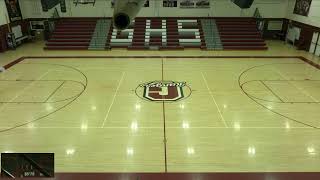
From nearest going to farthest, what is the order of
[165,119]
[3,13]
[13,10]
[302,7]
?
[165,119] → [3,13] → [302,7] → [13,10]

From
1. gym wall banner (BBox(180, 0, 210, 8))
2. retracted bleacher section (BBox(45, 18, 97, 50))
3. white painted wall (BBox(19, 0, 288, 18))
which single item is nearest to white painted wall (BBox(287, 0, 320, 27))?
white painted wall (BBox(19, 0, 288, 18))

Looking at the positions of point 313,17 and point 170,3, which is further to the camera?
point 170,3

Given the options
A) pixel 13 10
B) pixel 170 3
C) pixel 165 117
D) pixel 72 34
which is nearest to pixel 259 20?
pixel 170 3

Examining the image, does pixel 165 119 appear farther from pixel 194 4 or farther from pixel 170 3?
pixel 194 4

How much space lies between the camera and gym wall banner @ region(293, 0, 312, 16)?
17438 millimetres

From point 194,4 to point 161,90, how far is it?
11906 mm

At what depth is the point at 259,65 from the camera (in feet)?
47.5

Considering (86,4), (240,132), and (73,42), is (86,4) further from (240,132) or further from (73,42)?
(240,132)

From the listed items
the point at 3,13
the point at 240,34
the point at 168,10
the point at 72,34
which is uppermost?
the point at 3,13

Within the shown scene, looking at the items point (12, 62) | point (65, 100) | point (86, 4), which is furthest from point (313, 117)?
point (86, 4)

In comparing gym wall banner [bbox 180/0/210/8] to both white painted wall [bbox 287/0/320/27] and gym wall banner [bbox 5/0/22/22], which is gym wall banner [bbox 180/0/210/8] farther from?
gym wall banner [bbox 5/0/22/22]

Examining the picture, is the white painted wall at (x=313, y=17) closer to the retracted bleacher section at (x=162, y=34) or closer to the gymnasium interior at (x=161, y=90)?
the gymnasium interior at (x=161, y=90)

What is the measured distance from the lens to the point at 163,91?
10.8 meters

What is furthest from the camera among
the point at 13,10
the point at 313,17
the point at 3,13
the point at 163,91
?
the point at 13,10
